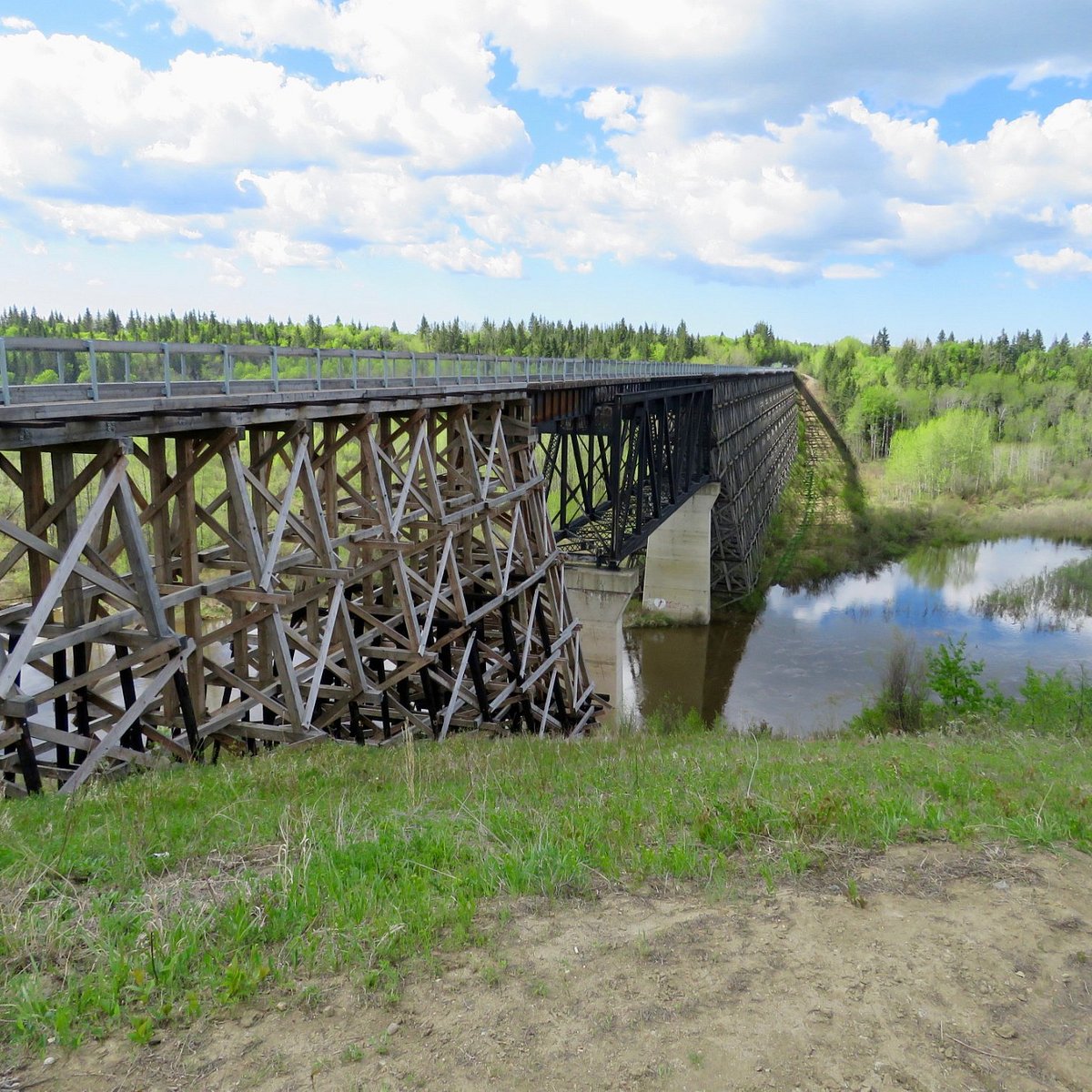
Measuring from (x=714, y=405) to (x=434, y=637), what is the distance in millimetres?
23256

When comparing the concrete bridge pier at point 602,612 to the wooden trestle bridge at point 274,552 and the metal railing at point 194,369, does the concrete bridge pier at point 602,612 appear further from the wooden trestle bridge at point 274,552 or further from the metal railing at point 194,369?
the metal railing at point 194,369

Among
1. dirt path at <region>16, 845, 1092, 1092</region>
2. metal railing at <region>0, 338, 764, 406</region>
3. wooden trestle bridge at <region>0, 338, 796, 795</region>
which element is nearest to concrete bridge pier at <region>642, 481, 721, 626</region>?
wooden trestle bridge at <region>0, 338, 796, 795</region>

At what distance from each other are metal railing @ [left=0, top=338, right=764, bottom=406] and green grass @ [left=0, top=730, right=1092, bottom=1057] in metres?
3.69

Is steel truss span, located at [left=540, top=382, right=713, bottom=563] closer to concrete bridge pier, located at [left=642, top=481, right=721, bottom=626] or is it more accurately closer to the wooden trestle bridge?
the wooden trestle bridge

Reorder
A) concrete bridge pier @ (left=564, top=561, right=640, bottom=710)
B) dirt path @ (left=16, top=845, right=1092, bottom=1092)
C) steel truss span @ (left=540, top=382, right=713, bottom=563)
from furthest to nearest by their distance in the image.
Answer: steel truss span @ (left=540, top=382, right=713, bottom=563)
concrete bridge pier @ (left=564, top=561, right=640, bottom=710)
dirt path @ (left=16, top=845, right=1092, bottom=1092)

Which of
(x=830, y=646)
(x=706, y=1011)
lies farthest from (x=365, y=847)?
(x=830, y=646)

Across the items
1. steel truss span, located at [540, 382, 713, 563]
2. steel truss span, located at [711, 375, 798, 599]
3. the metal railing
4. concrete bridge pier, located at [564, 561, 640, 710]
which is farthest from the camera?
steel truss span, located at [711, 375, 798, 599]

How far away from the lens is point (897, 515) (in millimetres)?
55438

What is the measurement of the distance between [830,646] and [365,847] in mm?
31098

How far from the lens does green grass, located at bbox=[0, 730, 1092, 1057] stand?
12.7ft

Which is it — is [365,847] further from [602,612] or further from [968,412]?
[968,412]

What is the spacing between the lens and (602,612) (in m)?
21.8

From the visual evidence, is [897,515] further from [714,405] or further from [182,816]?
[182,816]

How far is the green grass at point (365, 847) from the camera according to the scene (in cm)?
388
